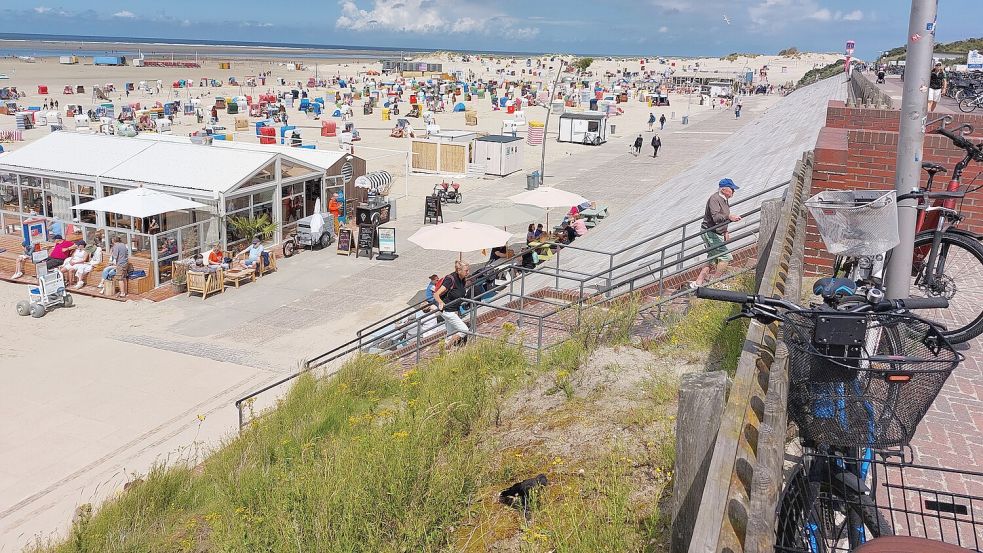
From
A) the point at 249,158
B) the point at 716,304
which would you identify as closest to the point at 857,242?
the point at 716,304

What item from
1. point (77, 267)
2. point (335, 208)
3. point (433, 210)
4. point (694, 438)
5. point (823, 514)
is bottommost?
point (77, 267)

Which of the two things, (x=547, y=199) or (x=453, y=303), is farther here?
(x=547, y=199)

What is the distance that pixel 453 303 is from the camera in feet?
33.8

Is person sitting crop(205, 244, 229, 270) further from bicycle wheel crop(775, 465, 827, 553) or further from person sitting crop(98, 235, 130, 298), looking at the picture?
bicycle wheel crop(775, 465, 827, 553)

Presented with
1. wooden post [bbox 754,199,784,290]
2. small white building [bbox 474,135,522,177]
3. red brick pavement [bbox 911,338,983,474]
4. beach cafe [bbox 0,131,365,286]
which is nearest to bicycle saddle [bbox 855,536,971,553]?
red brick pavement [bbox 911,338,983,474]

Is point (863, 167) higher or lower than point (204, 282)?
higher

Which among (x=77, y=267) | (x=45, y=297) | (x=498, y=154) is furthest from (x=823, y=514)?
(x=498, y=154)

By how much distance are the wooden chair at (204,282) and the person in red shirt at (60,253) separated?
3.31m

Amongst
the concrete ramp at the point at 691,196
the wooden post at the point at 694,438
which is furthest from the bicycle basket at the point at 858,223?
the concrete ramp at the point at 691,196

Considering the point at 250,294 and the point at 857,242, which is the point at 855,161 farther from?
the point at 250,294

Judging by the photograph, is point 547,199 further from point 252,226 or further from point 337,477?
point 337,477

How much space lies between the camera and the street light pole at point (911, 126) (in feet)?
12.4

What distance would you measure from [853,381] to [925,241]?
370 cm

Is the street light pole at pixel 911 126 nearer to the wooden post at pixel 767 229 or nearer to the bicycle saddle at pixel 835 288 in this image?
the bicycle saddle at pixel 835 288
